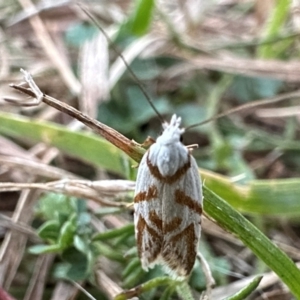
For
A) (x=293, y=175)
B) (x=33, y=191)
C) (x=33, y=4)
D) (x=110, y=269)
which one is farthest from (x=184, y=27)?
(x=110, y=269)

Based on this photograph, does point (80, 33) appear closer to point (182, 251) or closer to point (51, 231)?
point (51, 231)

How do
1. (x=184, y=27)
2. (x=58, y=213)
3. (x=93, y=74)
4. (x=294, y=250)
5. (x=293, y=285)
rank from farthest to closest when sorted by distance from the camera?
(x=184, y=27), (x=93, y=74), (x=294, y=250), (x=58, y=213), (x=293, y=285)

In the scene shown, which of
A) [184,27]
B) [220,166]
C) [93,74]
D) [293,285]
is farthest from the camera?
[184,27]

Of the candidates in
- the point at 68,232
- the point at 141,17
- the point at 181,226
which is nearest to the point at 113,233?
the point at 68,232

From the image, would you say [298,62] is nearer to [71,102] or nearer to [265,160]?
[265,160]

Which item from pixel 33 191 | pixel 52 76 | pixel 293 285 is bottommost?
pixel 293 285

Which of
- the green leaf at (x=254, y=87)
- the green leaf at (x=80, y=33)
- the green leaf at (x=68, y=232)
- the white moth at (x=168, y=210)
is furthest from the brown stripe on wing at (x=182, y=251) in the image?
the green leaf at (x=80, y=33)

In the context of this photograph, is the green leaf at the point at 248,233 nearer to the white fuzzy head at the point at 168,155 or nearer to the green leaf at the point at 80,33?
the white fuzzy head at the point at 168,155

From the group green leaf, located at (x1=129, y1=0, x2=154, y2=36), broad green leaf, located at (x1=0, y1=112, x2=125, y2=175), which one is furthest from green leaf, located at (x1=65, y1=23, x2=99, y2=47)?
broad green leaf, located at (x1=0, y1=112, x2=125, y2=175)
